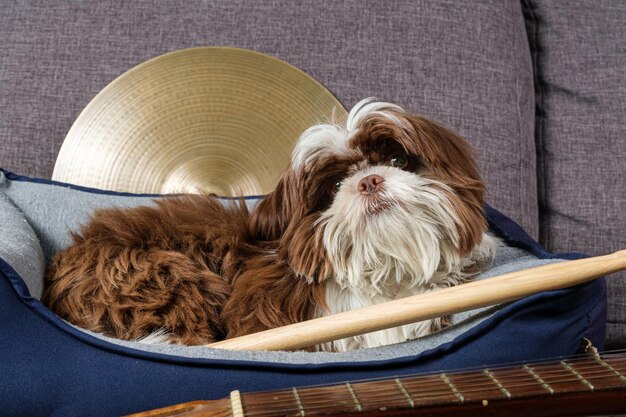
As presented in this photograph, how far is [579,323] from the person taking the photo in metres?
1.19

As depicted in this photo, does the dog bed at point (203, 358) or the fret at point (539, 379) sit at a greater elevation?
the fret at point (539, 379)

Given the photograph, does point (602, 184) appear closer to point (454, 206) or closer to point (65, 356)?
point (454, 206)

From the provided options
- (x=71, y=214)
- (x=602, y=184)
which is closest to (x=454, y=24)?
(x=602, y=184)

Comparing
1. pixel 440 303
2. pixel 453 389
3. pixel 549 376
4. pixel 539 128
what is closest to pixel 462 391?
pixel 453 389

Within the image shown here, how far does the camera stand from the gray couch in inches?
84.7

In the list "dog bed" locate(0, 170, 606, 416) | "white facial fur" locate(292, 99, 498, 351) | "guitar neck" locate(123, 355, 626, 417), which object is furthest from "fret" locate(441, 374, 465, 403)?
"white facial fur" locate(292, 99, 498, 351)

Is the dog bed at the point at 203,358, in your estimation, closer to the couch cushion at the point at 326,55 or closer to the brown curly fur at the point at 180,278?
the brown curly fur at the point at 180,278

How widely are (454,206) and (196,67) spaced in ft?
3.76

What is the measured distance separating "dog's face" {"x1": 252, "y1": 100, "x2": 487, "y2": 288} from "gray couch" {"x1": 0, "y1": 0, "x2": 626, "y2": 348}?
2.70 feet

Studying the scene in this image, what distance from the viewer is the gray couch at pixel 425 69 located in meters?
2.15

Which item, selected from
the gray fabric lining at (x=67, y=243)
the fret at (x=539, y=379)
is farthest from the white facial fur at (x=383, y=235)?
the fret at (x=539, y=379)

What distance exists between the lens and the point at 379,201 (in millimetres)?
1264

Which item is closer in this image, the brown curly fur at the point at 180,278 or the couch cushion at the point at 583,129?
the brown curly fur at the point at 180,278

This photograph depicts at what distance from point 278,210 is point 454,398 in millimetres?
635
